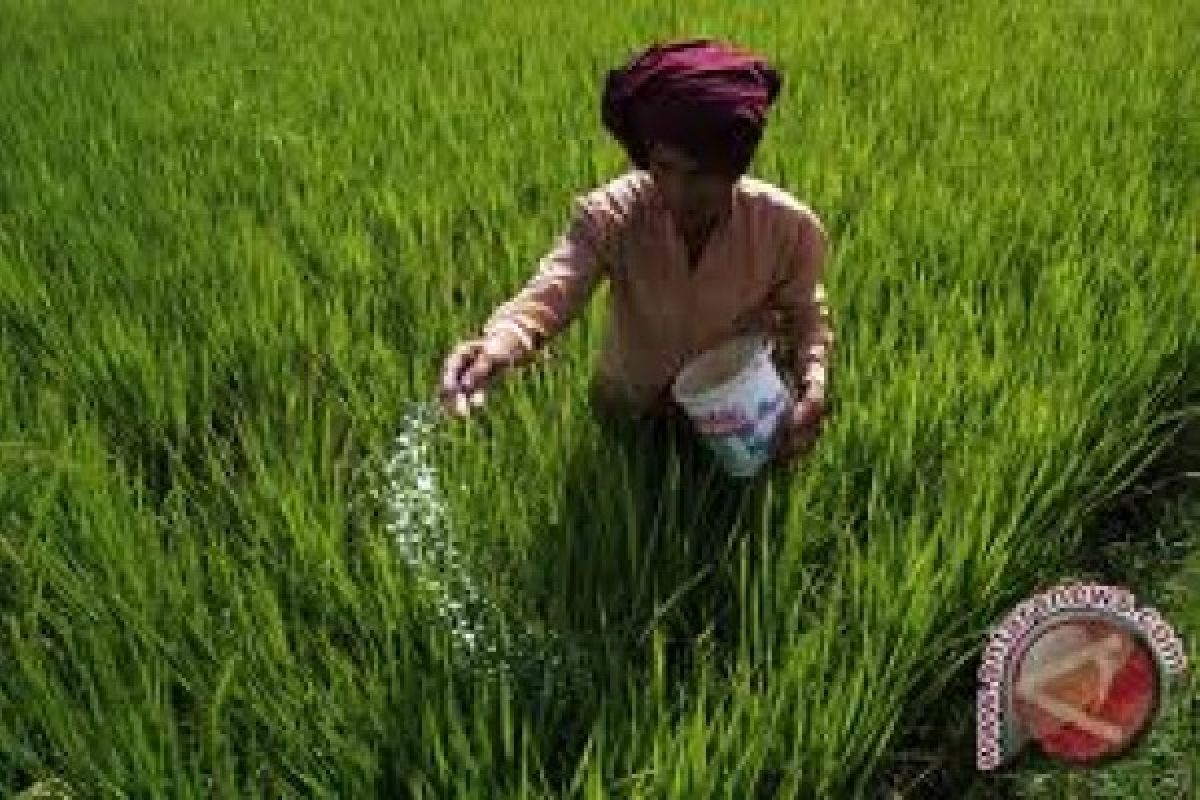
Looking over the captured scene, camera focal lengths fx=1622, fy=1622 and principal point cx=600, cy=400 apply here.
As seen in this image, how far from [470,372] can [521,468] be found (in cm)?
28

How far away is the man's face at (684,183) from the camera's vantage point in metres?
1.54

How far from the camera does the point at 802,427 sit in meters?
1.73

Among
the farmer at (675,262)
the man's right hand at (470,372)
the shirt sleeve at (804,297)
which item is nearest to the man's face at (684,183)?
the farmer at (675,262)

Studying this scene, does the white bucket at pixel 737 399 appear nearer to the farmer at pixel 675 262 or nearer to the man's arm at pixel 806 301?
the farmer at pixel 675 262

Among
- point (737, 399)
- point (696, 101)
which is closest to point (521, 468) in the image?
point (737, 399)

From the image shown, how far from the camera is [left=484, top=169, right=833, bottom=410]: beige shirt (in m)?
1.70

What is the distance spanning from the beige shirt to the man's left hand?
0.04 m

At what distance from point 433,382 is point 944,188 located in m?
1.04

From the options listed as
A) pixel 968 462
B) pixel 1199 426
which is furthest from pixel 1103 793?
pixel 1199 426

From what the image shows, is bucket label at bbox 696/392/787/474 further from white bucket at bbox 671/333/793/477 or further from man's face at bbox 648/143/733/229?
man's face at bbox 648/143/733/229

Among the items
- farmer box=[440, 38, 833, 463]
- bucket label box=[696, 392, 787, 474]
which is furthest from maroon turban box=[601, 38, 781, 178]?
bucket label box=[696, 392, 787, 474]

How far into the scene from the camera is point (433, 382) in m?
2.07

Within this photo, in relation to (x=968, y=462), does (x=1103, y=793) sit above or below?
below

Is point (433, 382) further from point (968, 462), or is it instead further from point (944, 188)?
point (944, 188)
